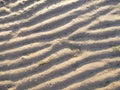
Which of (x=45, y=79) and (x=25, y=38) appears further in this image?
(x=25, y=38)

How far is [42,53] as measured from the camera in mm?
4059

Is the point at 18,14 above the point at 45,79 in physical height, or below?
above

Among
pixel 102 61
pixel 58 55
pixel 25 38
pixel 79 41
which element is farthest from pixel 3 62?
pixel 102 61

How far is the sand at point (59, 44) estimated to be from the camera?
3777mm

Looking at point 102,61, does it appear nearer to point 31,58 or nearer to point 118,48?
point 118,48

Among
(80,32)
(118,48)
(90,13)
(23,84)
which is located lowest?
(23,84)

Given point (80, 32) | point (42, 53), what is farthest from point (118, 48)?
point (42, 53)

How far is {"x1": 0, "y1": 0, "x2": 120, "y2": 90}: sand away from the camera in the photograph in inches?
149

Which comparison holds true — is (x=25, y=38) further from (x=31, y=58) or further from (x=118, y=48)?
(x=118, y=48)

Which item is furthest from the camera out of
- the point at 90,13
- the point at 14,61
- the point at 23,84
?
the point at 90,13

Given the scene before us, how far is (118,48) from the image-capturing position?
3.97 metres

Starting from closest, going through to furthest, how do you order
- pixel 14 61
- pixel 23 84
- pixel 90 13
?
pixel 23 84 < pixel 14 61 < pixel 90 13

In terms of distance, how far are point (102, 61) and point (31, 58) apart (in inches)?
36.5

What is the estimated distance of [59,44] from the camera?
162 inches
